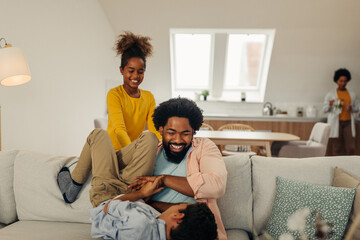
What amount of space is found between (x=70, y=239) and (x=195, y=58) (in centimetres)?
466

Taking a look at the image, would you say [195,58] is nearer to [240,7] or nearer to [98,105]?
[240,7]

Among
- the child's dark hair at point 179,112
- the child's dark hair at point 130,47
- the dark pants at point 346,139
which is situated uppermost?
the child's dark hair at point 130,47

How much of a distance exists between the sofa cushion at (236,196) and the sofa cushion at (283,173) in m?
0.05

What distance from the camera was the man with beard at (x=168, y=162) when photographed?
1.45 meters

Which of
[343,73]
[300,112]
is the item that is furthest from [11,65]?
[343,73]

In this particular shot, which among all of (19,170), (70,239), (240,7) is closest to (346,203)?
(70,239)

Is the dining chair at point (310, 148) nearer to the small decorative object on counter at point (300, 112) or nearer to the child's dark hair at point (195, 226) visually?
the small decorative object on counter at point (300, 112)

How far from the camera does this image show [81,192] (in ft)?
5.77

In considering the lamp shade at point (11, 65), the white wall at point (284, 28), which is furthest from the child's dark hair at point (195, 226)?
the white wall at point (284, 28)

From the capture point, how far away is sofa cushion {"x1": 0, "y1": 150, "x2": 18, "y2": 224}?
181 cm

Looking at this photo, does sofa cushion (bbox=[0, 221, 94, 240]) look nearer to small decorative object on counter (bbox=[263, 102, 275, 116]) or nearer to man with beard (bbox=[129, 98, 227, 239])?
man with beard (bbox=[129, 98, 227, 239])

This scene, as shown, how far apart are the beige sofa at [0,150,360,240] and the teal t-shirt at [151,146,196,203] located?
32 centimetres

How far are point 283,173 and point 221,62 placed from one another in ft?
12.9

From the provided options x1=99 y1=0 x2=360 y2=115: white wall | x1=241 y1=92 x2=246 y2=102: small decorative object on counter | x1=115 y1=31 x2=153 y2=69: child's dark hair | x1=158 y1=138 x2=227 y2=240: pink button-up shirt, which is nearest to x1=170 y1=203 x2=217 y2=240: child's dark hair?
x1=158 y1=138 x2=227 y2=240: pink button-up shirt
